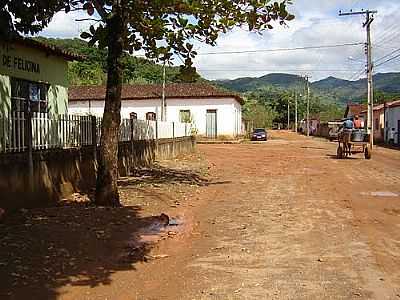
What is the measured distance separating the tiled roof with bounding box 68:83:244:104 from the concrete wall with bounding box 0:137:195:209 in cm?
3783

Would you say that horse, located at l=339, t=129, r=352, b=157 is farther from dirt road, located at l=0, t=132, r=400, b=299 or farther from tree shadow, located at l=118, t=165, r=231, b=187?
dirt road, located at l=0, t=132, r=400, b=299

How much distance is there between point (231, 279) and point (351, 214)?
5.12 meters

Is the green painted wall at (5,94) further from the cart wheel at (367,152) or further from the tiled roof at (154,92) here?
the tiled roof at (154,92)

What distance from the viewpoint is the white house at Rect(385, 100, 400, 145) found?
4694 cm

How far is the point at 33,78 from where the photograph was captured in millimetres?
17812

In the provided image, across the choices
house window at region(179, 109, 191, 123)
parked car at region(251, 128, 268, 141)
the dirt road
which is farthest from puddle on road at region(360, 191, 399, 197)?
parked car at region(251, 128, 268, 141)

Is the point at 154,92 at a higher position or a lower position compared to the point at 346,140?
higher

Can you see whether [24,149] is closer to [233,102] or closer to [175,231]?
[175,231]

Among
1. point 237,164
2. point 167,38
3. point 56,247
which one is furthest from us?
point 237,164

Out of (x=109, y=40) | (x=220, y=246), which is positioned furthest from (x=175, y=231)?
(x=109, y=40)

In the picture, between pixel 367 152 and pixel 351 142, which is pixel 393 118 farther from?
pixel 351 142

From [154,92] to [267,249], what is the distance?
161 feet

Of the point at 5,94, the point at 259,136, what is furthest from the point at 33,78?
the point at 259,136

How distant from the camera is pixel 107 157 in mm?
11836
